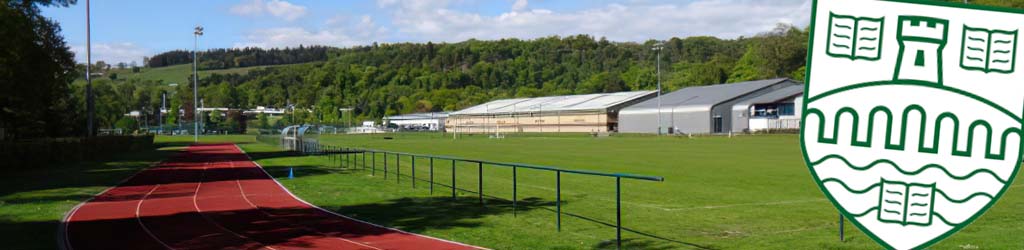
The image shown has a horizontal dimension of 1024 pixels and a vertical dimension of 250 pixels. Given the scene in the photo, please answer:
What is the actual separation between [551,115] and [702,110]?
33177mm

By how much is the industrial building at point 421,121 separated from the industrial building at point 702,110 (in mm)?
51349

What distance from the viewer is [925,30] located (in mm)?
2248

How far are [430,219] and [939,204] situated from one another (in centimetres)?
1271

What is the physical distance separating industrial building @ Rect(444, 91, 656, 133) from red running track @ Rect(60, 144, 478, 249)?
236ft

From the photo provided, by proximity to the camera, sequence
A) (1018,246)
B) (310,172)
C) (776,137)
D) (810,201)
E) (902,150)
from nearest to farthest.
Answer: (902,150), (1018,246), (810,201), (310,172), (776,137)

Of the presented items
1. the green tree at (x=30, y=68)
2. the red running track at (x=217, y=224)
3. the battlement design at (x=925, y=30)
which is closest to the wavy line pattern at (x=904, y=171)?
the battlement design at (x=925, y=30)

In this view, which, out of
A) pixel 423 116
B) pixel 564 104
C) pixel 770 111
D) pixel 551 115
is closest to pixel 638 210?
pixel 770 111

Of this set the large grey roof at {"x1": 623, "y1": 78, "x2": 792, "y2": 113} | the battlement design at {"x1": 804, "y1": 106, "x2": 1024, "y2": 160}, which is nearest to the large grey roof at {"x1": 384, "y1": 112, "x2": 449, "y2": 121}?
the large grey roof at {"x1": 623, "y1": 78, "x2": 792, "y2": 113}

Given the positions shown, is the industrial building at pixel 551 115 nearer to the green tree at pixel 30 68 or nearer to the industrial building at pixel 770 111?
the industrial building at pixel 770 111

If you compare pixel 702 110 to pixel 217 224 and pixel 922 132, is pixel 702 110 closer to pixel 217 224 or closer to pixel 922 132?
pixel 217 224

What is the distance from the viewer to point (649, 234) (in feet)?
40.6

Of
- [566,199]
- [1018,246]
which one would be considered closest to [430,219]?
[566,199]

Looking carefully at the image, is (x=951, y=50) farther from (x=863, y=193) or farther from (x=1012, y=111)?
(x=863, y=193)

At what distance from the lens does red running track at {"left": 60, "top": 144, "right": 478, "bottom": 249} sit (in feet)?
39.2
